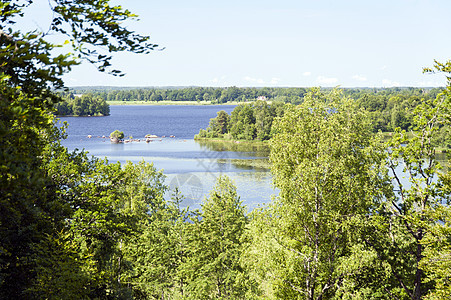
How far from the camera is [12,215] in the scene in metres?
11.1

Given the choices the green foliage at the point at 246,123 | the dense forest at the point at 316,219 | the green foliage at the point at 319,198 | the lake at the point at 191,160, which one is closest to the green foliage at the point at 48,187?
the dense forest at the point at 316,219

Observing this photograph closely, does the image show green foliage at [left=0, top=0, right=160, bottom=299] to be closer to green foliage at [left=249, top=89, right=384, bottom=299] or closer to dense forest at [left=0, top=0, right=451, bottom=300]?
dense forest at [left=0, top=0, right=451, bottom=300]

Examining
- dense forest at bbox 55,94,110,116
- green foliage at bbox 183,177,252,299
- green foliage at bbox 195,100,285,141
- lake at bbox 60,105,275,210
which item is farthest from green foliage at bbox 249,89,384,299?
dense forest at bbox 55,94,110,116

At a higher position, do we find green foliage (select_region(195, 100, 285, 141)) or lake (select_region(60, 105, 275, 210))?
green foliage (select_region(195, 100, 285, 141))

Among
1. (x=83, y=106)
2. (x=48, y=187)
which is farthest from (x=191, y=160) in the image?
(x=83, y=106)

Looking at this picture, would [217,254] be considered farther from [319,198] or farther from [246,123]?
[246,123]

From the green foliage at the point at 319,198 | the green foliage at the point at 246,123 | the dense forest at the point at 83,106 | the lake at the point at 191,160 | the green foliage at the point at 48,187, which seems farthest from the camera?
the dense forest at the point at 83,106

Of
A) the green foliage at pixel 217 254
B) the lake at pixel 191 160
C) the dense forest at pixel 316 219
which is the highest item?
the dense forest at pixel 316 219

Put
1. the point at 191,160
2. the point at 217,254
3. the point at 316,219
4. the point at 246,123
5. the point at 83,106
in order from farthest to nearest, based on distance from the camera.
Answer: the point at 83,106
the point at 246,123
the point at 191,160
the point at 217,254
the point at 316,219

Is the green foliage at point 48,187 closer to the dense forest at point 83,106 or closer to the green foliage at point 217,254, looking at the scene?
the green foliage at point 217,254

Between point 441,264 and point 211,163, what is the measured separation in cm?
6808

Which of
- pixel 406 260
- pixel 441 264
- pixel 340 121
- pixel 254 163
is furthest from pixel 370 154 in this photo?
pixel 254 163

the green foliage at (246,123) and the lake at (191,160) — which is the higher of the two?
the green foliage at (246,123)

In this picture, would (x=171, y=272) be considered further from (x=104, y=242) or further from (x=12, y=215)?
(x=12, y=215)
